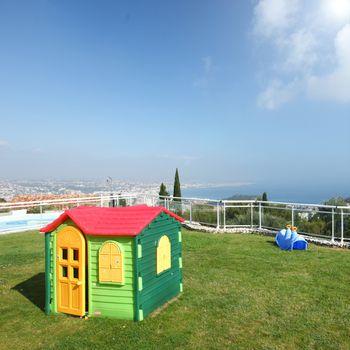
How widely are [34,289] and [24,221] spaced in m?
10.5

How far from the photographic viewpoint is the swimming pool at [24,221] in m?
15.0

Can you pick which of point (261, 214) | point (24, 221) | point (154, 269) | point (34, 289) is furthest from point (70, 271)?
point (24, 221)

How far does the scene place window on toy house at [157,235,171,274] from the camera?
573cm

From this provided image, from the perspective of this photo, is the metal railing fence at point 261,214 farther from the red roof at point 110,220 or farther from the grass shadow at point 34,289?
the grass shadow at point 34,289

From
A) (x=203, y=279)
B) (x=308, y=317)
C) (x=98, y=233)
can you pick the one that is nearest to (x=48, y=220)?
(x=203, y=279)

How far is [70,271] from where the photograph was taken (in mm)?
5387

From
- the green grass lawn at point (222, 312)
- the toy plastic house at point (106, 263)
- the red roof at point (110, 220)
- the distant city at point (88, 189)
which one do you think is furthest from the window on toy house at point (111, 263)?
the distant city at point (88, 189)

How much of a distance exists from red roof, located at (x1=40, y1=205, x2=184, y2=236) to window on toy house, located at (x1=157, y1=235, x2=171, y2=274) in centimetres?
51

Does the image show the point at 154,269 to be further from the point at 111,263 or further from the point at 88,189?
the point at 88,189

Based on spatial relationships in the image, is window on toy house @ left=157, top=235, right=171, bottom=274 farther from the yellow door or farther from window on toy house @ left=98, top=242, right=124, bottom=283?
the yellow door

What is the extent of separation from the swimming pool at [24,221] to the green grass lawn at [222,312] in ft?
21.3

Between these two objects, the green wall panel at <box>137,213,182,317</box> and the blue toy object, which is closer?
the green wall panel at <box>137,213,182,317</box>

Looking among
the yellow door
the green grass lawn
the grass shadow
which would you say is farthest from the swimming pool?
the yellow door

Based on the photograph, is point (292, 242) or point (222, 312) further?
point (292, 242)
